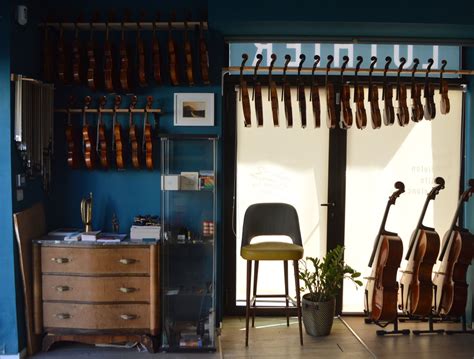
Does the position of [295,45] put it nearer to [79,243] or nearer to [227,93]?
[227,93]

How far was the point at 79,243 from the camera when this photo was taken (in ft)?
13.3

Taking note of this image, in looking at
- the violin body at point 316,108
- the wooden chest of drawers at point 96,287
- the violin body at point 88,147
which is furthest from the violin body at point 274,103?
the violin body at point 88,147

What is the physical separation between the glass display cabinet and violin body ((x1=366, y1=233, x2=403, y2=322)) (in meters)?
1.27

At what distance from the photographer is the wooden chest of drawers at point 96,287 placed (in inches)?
160

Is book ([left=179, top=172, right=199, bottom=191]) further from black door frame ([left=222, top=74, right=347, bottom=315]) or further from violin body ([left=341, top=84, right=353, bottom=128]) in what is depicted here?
violin body ([left=341, top=84, right=353, bottom=128])

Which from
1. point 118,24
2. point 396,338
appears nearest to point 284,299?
point 396,338

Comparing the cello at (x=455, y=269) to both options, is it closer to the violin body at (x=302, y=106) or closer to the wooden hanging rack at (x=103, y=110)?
the violin body at (x=302, y=106)

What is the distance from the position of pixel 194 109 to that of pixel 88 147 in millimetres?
868

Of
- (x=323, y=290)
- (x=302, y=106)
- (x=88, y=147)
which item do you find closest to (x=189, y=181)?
(x=88, y=147)

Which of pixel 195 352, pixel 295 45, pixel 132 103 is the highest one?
pixel 295 45

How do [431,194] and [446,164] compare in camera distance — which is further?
[446,164]

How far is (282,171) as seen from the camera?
16.1ft

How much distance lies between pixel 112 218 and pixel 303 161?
169cm

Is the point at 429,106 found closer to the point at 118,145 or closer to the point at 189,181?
the point at 189,181
